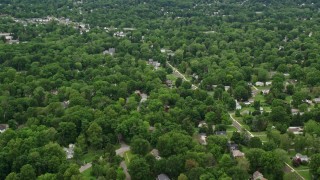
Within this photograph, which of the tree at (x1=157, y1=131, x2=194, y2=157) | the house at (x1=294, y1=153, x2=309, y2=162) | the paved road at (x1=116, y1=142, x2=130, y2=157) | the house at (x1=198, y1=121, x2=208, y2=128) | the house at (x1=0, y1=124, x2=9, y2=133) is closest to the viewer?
the tree at (x1=157, y1=131, x2=194, y2=157)

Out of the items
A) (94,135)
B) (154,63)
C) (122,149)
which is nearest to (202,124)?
(122,149)

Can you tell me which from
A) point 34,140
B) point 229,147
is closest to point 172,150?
point 229,147

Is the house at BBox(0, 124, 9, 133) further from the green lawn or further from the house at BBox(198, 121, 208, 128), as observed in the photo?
the house at BBox(198, 121, 208, 128)

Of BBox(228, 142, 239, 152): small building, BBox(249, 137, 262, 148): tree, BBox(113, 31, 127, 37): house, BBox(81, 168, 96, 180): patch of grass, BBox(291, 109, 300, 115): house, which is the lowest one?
BBox(113, 31, 127, 37): house

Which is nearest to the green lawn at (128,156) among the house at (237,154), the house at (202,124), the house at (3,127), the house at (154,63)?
the house at (202,124)

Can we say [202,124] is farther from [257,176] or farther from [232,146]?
[257,176]

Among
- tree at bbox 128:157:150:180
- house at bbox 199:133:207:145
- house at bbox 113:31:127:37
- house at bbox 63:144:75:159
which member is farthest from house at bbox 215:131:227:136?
house at bbox 113:31:127:37

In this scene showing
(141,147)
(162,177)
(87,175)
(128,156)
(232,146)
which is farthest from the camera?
(232,146)

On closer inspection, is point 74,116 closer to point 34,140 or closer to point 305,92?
point 34,140
